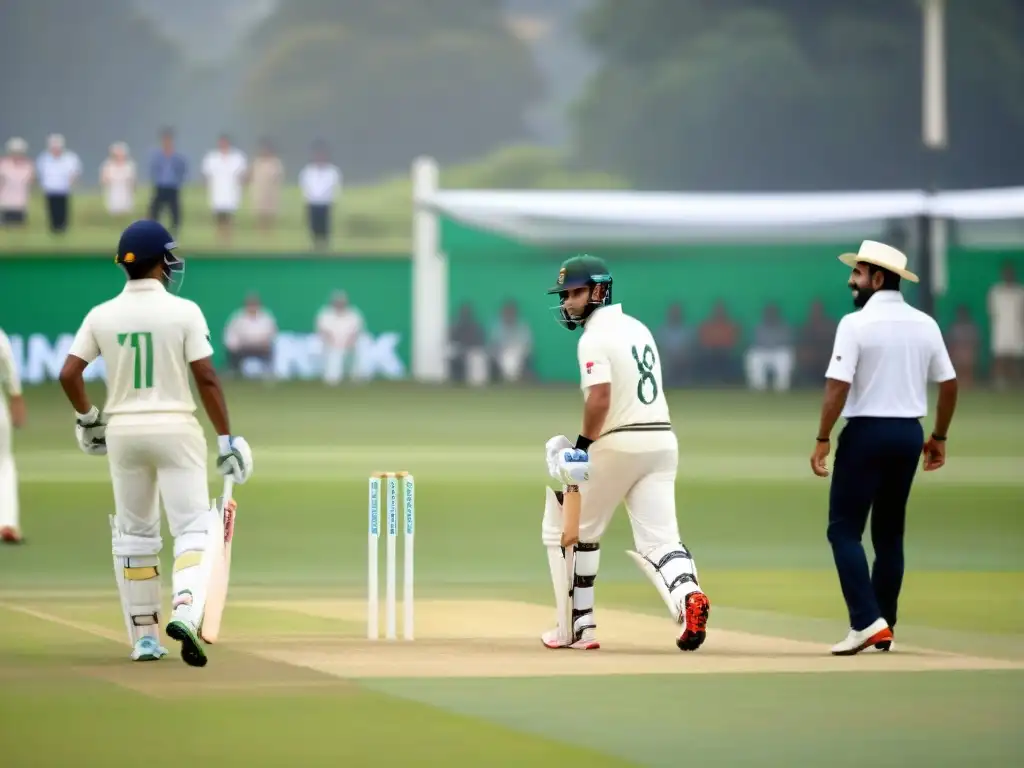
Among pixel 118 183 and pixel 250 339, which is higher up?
pixel 118 183

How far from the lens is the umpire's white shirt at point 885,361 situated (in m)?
9.79

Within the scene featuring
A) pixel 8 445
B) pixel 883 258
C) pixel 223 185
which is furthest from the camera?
pixel 223 185

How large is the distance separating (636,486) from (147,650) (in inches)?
93.0

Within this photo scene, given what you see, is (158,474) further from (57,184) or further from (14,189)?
(14,189)

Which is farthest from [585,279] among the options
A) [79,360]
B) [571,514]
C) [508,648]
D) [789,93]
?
[789,93]

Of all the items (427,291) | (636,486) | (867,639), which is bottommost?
(867,639)

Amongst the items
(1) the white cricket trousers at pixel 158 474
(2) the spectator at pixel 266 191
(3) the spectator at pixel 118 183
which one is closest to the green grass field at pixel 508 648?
(1) the white cricket trousers at pixel 158 474

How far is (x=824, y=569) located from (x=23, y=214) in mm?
27820

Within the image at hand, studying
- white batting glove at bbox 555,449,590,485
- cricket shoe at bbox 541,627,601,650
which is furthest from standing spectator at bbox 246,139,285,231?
white batting glove at bbox 555,449,590,485

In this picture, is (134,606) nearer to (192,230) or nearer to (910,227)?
(910,227)

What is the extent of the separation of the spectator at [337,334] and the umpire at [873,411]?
27.1 meters

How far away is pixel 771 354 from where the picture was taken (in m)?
36.4

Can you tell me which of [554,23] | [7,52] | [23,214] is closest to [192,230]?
[23,214]

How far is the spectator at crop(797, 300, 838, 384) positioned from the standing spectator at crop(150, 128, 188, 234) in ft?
36.8
